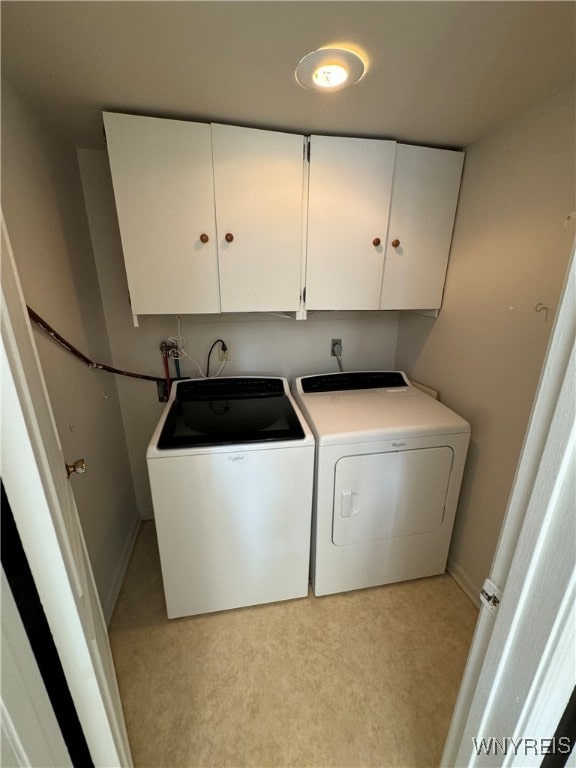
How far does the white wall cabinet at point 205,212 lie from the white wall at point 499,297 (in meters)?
0.89

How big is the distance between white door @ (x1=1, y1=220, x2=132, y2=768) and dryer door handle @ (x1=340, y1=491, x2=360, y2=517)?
1.07 m

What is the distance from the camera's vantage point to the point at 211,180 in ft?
4.51

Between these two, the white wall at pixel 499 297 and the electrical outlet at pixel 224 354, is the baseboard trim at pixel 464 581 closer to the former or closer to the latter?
the white wall at pixel 499 297

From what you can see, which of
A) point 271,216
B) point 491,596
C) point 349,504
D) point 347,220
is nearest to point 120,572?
point 349,504

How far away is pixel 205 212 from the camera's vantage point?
1411 mm

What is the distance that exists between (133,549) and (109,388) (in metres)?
1.07

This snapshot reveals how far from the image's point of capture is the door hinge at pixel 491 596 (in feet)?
2.36

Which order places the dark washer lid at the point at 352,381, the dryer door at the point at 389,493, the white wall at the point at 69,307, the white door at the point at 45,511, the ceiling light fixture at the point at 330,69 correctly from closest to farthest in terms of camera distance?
the white door at the point at 45,511
the ceiling light fixture at the point at 330,69
the white wall at the point at 69,307
the dryer door at the point at 389,493
the dark washer lid at the point at 352,381

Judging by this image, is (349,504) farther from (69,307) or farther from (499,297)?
(69,307)

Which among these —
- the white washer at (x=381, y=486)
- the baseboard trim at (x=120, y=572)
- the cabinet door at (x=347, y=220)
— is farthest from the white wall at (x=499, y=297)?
the baseboard trim at (x=120, y=572)

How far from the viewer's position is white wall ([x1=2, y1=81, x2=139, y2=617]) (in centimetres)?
115

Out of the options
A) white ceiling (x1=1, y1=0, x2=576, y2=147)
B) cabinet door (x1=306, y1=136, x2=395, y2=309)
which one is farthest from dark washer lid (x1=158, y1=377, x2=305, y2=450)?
white ceiling (x1=1, y1=0, x2=576, y2=147)

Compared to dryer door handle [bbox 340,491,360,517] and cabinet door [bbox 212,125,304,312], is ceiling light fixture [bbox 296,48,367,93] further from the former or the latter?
dryer door handle [bbox 340,491,360,517]

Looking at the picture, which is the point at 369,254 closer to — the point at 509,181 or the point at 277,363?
the point at 509,181
